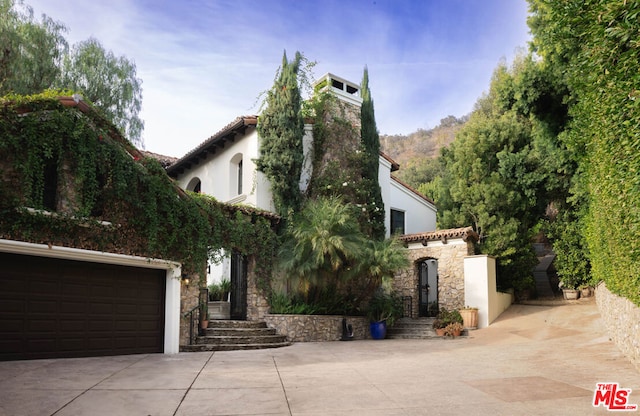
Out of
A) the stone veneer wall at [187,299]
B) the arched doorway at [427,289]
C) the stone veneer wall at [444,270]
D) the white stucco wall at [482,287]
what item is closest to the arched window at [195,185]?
the stone veneer wall at [187,299]

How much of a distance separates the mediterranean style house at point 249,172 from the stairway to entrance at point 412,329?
348cm

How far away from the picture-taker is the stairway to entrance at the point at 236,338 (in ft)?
40.9

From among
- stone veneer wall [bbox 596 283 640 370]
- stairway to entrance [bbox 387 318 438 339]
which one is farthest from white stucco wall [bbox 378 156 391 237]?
stone veneer wall [bbox 596 283 640 370]

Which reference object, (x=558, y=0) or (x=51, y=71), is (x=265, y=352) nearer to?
(x=558, y=0)

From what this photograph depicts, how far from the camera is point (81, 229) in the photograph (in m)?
10.4

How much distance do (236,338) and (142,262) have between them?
343 centimetres

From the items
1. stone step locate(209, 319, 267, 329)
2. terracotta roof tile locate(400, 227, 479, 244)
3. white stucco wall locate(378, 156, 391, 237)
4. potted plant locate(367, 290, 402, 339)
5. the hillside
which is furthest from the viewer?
the hillside

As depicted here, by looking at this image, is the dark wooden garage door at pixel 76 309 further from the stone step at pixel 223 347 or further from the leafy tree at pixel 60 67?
the leafy tree at pixel 60 67

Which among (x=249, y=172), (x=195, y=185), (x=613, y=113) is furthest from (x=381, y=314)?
(x=613, y=113)

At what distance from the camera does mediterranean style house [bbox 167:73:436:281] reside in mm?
17500

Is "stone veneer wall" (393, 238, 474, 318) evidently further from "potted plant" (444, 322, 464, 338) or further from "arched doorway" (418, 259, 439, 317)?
"potted plant" (444, 322, 464, 338)

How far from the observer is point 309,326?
14969 millimetres

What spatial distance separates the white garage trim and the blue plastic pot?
7.15m

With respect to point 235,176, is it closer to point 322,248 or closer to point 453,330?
point 322,248
